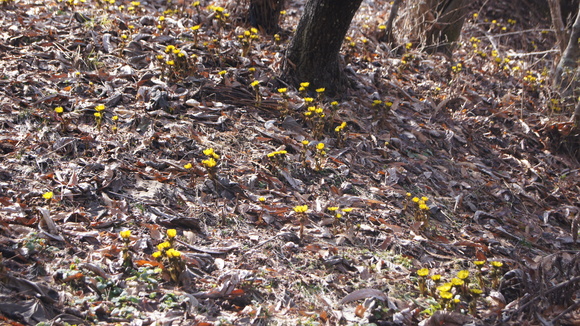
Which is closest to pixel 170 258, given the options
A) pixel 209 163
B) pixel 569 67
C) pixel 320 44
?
pixel 209 163

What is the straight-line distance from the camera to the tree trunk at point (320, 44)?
185 inches

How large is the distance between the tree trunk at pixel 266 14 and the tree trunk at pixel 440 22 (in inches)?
81.1

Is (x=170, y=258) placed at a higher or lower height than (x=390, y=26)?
lower

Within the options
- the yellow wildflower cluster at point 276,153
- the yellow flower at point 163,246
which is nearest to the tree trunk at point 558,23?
the yellow wildflower cluster at point 276,153

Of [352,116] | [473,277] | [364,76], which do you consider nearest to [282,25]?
[364,76]

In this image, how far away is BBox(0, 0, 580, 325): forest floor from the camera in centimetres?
271

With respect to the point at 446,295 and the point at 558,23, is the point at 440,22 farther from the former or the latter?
the point at 446,295

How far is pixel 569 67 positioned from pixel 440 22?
176cm

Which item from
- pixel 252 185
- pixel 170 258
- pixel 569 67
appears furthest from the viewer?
pixel 569 67

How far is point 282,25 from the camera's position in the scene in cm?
657

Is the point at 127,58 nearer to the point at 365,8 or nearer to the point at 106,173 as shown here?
A: the point at 106,173

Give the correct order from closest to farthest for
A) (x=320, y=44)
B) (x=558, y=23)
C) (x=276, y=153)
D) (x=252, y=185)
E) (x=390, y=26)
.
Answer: (x=252, y=185) → (x=276, y=153) → (x=320, y=44) → (x=558, y=23) → (x=390, y=26)

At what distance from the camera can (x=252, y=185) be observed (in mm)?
3684

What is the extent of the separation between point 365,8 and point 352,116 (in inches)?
180
